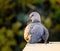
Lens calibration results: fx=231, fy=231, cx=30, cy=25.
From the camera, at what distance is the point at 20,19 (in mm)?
1712

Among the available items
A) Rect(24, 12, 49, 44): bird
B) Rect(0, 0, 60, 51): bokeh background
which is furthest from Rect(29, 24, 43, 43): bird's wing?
Rect(0, 0, 60, 51): bokeh background

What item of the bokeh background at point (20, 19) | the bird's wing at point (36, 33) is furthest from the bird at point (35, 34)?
the bokeh background at point (20, 19)

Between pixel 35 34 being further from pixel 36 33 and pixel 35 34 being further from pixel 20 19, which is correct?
pixel 20 19

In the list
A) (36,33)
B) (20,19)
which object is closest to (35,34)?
(36,33)

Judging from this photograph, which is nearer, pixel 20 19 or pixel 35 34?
pixel 35 34

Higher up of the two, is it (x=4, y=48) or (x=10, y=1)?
(x=10, y=1)

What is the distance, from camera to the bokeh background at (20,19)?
65.7 inches

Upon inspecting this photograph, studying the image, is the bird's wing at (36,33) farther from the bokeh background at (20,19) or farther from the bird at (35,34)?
the bokeh background at (20,19)

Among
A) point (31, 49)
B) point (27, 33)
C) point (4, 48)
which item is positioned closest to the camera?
point (31, 49)

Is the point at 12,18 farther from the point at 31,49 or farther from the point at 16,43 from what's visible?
the point at 31,49

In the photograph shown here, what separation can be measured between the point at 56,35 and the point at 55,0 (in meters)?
0.26

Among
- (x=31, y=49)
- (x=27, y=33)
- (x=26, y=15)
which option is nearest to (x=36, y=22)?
(x=27, y=33)

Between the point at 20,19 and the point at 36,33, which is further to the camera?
the point at 20,19

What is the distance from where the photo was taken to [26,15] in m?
1.69
